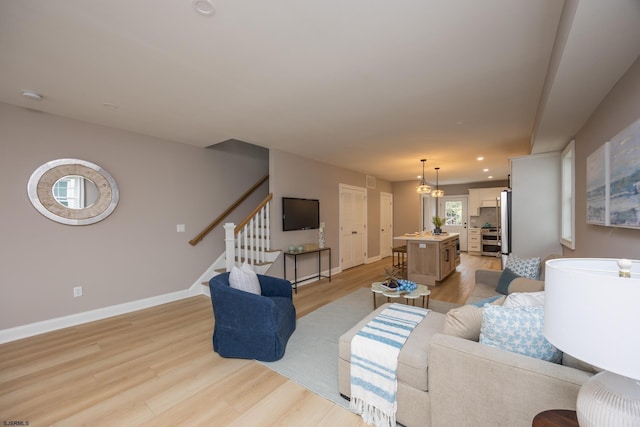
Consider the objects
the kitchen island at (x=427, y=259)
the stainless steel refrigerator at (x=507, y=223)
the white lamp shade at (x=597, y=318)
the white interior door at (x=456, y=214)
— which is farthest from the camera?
the white interior door at (x=456, y=214)

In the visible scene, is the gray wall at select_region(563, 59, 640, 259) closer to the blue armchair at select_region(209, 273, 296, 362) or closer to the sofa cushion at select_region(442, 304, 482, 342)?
the sofa cushion at select_region(442, 304, 482, 342)

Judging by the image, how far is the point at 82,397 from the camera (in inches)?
78.7

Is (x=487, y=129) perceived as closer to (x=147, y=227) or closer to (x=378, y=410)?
(x=378, y=410)

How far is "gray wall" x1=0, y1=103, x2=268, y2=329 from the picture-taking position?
2926mm

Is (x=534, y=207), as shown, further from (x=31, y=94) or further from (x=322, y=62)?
(x=31, y=94)

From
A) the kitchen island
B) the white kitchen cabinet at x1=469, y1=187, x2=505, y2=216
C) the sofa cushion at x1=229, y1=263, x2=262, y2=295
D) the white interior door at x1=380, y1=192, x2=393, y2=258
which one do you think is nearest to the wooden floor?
the sofa cushion at x1=229, y1=263, x2=262, y2=295

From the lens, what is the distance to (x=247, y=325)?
2.45 metres

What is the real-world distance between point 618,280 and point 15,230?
4738 mm

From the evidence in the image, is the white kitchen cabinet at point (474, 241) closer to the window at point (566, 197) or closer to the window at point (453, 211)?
the window at point (453, 211)

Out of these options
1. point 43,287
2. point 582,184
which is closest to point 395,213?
point 582,184

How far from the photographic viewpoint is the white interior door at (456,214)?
9438 millimetres

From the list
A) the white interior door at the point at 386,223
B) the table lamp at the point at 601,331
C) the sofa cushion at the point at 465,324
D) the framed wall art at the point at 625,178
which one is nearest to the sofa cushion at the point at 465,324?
the sofa cushion at the point at 465,324

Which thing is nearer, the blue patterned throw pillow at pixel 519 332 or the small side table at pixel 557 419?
the small side table at pixel 557 419

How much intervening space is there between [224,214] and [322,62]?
11.6ft
